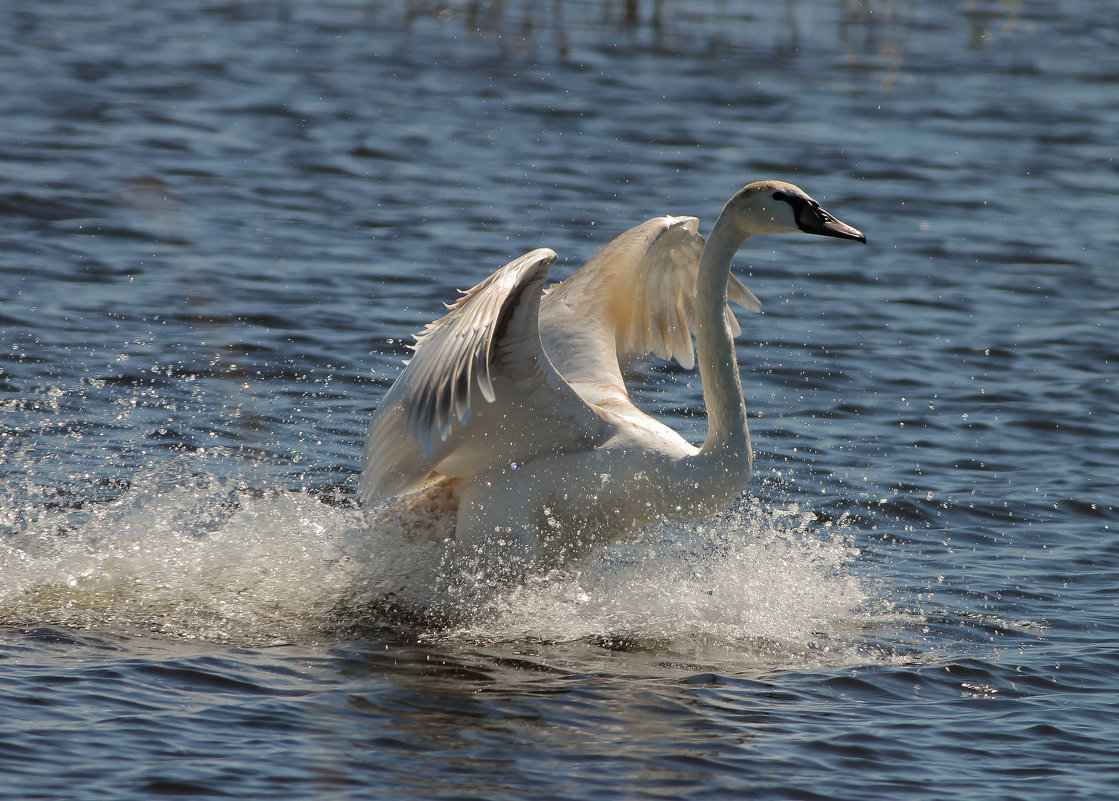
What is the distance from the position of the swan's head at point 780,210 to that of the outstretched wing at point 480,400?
108cm

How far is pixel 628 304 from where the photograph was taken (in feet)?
26.8

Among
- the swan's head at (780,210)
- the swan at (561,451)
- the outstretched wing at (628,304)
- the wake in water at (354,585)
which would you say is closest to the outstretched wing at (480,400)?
the swan at (561,451)

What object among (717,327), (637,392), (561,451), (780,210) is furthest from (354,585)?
(637,392)

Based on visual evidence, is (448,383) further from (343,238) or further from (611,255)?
(343,238)

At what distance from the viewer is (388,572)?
6.89 m

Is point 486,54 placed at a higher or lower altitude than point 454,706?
higher

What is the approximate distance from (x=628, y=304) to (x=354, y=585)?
225cm

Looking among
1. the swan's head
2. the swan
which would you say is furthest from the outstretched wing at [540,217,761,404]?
the swan's head

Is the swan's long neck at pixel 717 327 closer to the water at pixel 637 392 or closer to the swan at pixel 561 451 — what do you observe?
the swan at pixel 561 451

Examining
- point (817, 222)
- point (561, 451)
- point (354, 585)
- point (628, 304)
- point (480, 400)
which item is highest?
point (817, 222)

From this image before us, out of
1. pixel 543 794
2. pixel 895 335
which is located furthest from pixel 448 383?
pixel 895 335

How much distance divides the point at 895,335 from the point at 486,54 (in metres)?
8.75

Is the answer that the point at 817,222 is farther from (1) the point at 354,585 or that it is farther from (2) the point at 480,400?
(1) the point at 354,585

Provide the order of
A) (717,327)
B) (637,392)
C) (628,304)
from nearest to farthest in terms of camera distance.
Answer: (717,327) < (628,304) < (637,392)
